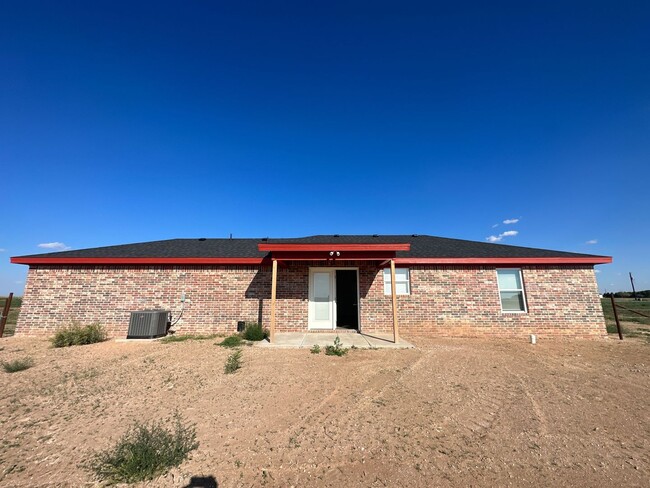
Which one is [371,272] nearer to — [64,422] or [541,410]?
[541,410]

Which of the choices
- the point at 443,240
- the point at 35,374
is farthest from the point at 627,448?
the point at 443,240

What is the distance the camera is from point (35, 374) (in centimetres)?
592

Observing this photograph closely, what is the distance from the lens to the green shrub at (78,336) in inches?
338

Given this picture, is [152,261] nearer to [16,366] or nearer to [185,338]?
[185,338]

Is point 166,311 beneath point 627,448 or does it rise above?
above

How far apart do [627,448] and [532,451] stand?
1205 millimetres

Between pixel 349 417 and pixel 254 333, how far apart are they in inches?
233

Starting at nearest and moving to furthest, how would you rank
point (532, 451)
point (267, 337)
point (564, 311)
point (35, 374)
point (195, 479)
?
point (195, 479)
point (532, 451)
point (35, 374)
point (267, 337)
point (564, 311)

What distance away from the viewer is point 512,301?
10930mm

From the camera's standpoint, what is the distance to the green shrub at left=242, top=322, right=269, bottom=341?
925 centimetres

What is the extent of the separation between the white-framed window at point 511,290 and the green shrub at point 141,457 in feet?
37.6

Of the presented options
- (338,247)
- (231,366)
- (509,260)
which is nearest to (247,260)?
(338,247)

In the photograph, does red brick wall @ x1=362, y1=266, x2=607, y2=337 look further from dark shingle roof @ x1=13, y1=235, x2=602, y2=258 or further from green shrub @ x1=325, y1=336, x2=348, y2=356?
green shrub @ x1=325, y1=336, x2=348, y2=356

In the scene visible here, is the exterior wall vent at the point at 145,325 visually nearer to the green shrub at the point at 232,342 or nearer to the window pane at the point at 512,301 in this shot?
the green shrub at the point at 232,342
